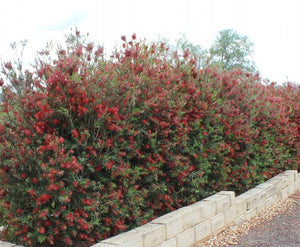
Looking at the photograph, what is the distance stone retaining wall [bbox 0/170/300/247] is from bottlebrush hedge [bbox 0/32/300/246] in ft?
1.02

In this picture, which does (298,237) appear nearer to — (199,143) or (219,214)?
(219,214)

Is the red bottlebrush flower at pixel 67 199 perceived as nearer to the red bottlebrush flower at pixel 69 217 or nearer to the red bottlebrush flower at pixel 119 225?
the red bottlebrush flower at pixel 69 217

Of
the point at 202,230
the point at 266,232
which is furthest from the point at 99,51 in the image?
the point at 266,232

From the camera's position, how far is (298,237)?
5.67m

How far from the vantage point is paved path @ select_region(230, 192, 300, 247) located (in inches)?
212

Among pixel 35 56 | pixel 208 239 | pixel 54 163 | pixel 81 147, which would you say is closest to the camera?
pixel 54 163

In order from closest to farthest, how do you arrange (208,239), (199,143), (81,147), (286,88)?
(81,147)
(208,239)
(199,143)
(286,88)

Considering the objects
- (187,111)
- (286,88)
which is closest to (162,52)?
(187,111)

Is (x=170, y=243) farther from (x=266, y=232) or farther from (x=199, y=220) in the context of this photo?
(x=266, y=232)

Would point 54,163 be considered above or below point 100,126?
below

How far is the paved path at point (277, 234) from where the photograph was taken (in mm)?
5387

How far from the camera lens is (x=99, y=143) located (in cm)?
419

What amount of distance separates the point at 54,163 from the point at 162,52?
9.97 ft

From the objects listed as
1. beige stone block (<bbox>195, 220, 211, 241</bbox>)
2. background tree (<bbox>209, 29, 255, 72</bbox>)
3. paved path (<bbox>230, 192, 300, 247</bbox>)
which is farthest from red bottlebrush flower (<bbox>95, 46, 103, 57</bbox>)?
background tree (<bbox>209, 29, 255, 72</bbox>)
